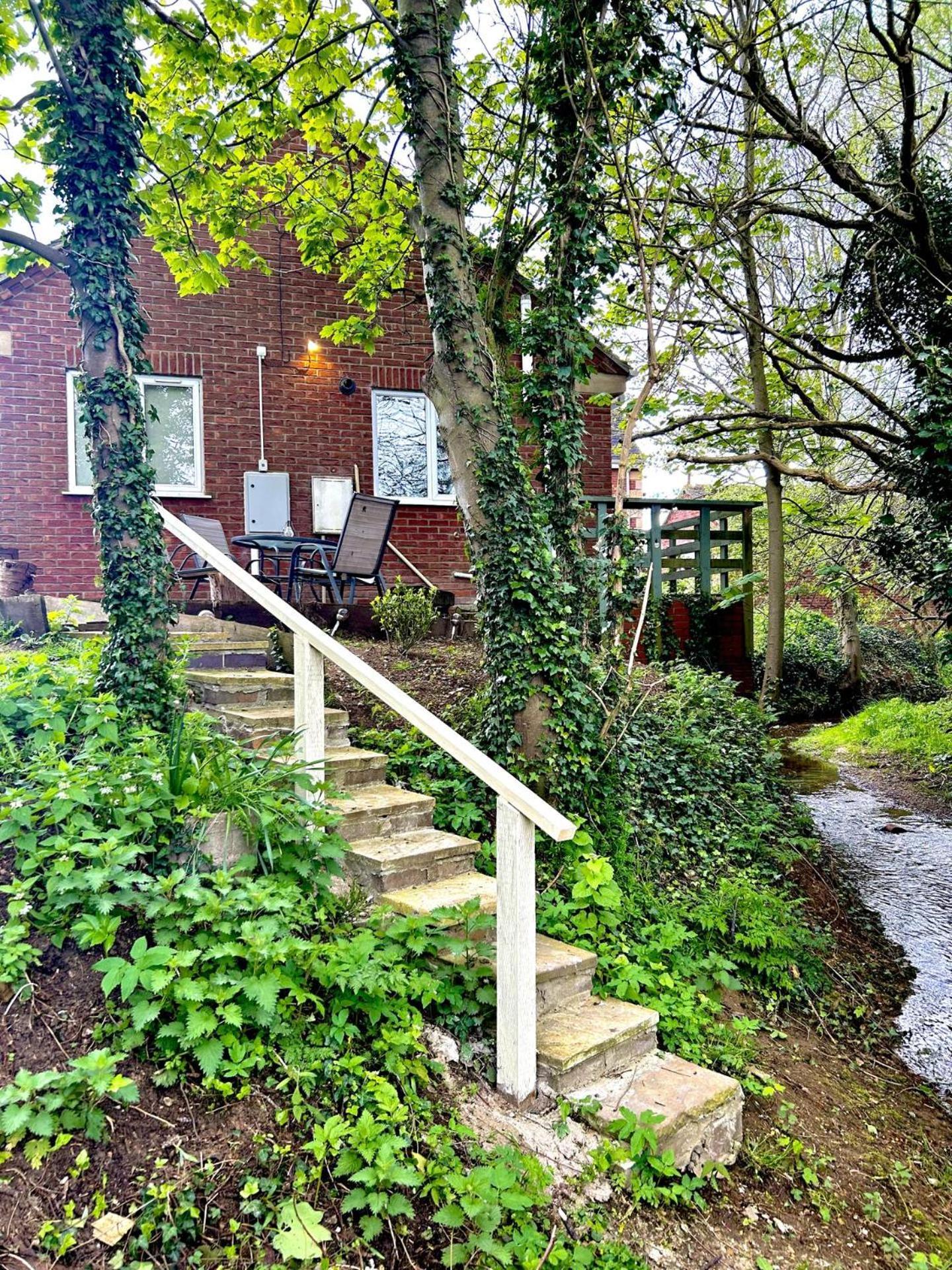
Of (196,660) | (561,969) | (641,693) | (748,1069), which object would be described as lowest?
(748,1069)

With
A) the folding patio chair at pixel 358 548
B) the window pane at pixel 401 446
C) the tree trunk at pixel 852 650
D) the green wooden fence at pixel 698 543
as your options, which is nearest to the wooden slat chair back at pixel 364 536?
the folding patio chair at pixel 358 548

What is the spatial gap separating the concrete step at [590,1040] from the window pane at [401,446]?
7.76 meters

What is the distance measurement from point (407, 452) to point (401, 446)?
0.09m

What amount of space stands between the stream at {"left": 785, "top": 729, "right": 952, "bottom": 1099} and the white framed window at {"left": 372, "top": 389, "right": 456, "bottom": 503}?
5.39 meters

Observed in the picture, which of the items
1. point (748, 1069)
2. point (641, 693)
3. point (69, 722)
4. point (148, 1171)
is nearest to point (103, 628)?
point (69, 722)

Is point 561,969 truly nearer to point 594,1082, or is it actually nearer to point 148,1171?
point 594,1082

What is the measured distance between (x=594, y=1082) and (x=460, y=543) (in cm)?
793

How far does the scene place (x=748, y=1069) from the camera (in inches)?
139

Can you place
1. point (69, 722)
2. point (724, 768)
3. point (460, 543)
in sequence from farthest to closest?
point (460, 543), point (724, 768), point (69, 722)

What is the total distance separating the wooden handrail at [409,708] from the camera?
8.56ft

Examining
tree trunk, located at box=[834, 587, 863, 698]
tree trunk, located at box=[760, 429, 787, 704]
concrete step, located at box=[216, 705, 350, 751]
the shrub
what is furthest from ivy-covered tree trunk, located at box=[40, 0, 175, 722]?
tree trunk, located at box=[834, 587, 863, 698]

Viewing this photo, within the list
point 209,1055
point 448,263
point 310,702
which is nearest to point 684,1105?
point 209,1055

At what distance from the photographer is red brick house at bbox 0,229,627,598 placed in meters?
8.93

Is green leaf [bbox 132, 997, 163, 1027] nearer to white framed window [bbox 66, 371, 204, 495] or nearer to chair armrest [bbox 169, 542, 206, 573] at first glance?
chair armrest [bbox 169, 542, 206, 573]
